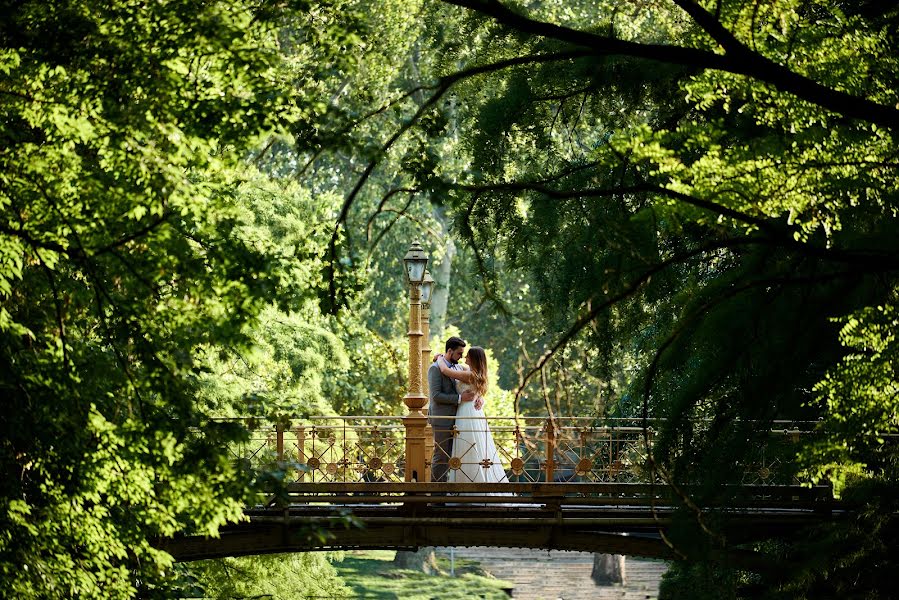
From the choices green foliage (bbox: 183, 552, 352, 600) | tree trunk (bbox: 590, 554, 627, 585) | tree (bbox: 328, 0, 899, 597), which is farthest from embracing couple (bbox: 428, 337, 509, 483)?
tree trunk (bbox: 590, 554, 627, 585)

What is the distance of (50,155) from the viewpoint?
6945 millimetres

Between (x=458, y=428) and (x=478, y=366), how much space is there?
1062 millimetres

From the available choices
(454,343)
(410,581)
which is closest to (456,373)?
(454,343)

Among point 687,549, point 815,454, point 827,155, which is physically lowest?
point 687,549

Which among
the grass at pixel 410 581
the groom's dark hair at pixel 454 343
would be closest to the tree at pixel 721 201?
the groom's dark hair at pixel 454 343

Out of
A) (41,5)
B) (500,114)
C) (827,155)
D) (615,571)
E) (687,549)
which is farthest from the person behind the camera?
(615,571)

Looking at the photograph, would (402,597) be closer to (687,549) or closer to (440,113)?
(687,549)

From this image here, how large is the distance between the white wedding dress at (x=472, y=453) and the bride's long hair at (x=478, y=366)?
316 millimetres

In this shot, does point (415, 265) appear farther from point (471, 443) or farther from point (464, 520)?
point (464, 520)

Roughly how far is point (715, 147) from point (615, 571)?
2289cm

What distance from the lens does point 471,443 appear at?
12.7 m

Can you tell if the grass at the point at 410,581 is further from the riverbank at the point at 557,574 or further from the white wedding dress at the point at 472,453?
the white wedding dress at the point at 472,453

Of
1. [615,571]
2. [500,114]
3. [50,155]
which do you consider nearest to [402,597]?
[615,571]

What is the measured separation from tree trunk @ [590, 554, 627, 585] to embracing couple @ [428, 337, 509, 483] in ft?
51.5
